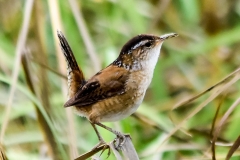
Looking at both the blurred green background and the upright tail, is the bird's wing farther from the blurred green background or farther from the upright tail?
the blurred green background

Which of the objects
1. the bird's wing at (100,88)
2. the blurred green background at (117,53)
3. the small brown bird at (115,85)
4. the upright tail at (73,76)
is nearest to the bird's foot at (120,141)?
the small brown bird at (115,85)

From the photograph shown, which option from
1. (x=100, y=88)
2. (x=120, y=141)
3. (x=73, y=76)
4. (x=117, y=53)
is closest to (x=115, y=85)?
(x=100, y=88)

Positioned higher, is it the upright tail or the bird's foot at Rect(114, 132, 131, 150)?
the upright tail

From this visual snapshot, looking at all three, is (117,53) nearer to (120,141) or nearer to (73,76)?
(73,76)

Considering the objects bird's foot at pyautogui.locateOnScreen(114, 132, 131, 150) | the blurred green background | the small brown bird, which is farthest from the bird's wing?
the blurred green background

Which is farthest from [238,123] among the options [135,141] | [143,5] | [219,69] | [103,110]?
[143,5]
